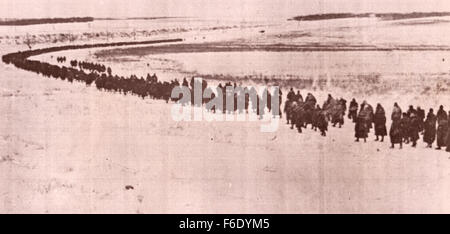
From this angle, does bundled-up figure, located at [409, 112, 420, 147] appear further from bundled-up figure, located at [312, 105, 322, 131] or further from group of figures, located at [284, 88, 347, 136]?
bundled-up figure, located at [312, 105, 322, 131]

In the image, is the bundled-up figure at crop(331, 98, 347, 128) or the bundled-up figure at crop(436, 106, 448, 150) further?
the bundled-up figure at crop(331, 98, 347, 128)

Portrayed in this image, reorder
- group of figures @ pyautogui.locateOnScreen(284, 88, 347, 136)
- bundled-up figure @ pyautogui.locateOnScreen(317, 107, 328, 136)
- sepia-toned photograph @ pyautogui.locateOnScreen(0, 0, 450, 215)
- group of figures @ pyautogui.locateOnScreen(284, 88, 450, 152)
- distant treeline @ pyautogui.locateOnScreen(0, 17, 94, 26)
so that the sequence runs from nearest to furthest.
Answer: sepia-toned photograph @ pyautogui.locateOnScreen(0, 0, 450, 215)
group of figures @ pyautogui.locateOnScreen(284, 88, 450, 152)
bundled-up figure @ pyautogui.locateOnScreen(317, 107, 328, 136)
group of figures @ pyautogui.locateOnScreen(284, 88, 347, 136)
distant treeline @ pyautogui.locateOnScreen(0, 17, 94, 26)

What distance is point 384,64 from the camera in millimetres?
28359

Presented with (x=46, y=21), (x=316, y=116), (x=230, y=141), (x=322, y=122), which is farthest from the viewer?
(x=46, y=21)

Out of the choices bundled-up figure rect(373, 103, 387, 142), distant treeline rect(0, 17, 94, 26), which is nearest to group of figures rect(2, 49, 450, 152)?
bundled-up figure rect(373, 103, 387, 142)

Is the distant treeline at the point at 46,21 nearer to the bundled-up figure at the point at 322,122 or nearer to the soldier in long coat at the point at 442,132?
the bundled-up figure at the point at 322,122

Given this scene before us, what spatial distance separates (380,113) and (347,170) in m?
2.94

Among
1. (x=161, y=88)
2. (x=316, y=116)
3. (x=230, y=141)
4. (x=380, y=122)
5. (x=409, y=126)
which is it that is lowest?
(x=230, y=141)

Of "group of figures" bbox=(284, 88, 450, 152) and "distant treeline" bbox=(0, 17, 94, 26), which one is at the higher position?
"distant treeline" bbox=(0, 17, 94, 26)

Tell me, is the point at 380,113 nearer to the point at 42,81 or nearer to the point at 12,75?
the point at 42,81

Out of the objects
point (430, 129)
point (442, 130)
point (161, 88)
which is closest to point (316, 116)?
point (430, 129)

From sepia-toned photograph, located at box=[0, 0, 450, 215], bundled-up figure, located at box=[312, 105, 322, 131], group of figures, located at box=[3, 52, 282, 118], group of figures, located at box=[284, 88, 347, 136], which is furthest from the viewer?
group of figures, located at box=[3, 52, 282, 118]

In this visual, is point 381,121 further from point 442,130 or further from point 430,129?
point 442,130
